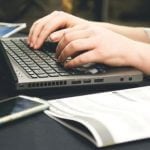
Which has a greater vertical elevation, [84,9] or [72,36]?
[72,36]

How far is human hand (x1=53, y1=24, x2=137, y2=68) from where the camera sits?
81 cm

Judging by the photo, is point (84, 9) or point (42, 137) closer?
point (42, 137)

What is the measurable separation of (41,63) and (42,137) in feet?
0.94

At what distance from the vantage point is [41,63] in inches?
33.7

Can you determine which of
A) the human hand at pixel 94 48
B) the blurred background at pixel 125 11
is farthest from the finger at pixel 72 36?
the blurred background at pixel 125 11

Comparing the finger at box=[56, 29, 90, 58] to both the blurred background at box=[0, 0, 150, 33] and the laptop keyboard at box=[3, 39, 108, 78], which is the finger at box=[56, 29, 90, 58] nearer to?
the laptop keyboard at box=[3, 39, 108, 78]

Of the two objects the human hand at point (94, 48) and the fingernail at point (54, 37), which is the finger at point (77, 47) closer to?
the human hand at point (94, 48)

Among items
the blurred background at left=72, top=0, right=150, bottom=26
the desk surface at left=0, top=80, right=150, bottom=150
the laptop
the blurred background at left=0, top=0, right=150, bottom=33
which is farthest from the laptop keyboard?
the blurred background at left=72, top=0, right=150, bottom=26

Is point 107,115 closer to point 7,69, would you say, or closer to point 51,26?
point 7,69

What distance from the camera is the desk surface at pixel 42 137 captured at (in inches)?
22.2

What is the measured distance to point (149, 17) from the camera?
4.52m

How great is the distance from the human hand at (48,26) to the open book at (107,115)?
271 millimetres

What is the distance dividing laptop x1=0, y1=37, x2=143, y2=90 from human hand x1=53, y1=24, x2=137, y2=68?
17mm

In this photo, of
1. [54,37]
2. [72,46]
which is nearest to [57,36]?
[54,37]
